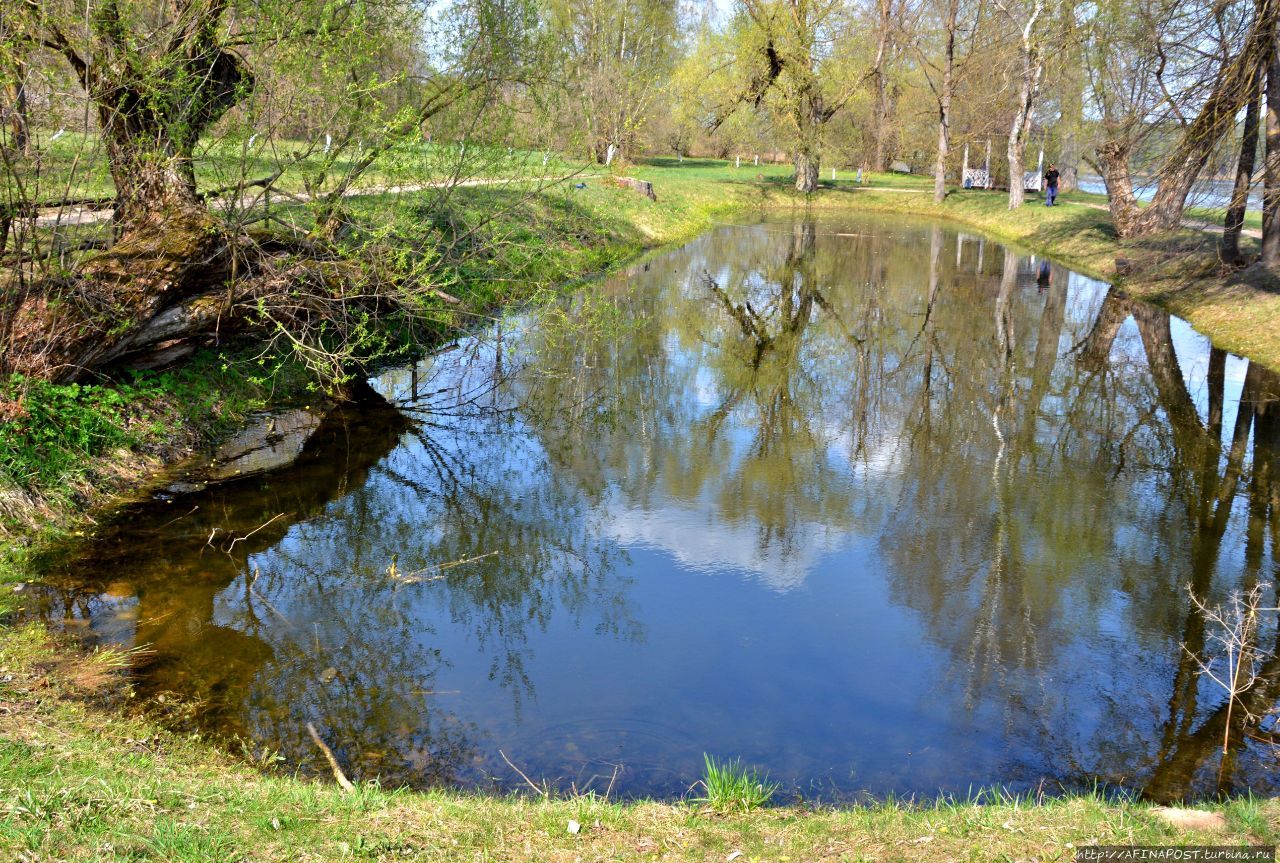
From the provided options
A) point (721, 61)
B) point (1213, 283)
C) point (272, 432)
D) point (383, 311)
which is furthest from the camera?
point (721, 61)

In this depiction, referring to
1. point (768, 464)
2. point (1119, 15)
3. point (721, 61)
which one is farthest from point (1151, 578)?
point (721, 61)

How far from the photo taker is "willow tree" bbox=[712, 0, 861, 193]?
1679 inches

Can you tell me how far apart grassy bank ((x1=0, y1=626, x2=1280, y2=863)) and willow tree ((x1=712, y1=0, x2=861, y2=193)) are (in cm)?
4164

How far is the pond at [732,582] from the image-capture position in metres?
6.63

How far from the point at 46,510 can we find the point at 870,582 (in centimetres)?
787

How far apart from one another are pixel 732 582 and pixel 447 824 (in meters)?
4.46

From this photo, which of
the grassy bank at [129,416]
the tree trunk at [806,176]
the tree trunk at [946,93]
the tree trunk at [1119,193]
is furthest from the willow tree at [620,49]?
the tree trunk at [1119,193]

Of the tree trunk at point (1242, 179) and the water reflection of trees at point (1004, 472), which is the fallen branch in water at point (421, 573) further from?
the tree trunk at point (1242, 179)

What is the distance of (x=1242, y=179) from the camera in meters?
20.0

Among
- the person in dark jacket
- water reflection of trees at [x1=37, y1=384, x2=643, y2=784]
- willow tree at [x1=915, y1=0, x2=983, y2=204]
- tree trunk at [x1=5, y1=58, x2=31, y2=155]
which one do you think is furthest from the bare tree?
tree trunk at [x1=5, y1=58, x2=31, y2=155]

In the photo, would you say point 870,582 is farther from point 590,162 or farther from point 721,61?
point 721,61

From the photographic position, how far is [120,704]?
22.0ft

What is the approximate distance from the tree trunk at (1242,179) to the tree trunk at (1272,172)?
29 centimetres

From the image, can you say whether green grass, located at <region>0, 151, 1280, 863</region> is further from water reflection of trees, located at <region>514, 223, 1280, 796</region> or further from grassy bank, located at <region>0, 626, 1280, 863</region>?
water reflection of trees, located at <region>514, 223, 1280, 796</region>
